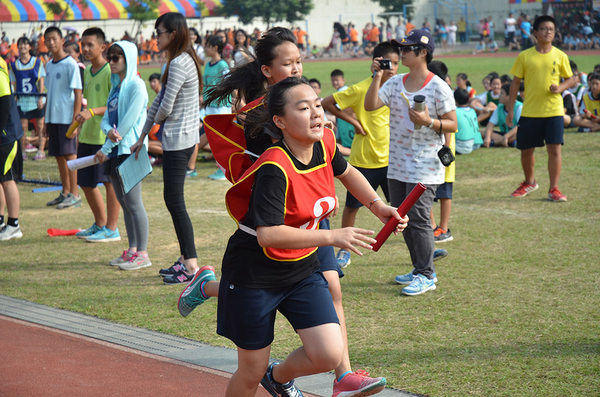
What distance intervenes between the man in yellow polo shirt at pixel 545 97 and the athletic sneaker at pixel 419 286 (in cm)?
381

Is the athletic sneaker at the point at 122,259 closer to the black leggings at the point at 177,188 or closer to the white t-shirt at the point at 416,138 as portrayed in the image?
the black leggings at the point at 177,188

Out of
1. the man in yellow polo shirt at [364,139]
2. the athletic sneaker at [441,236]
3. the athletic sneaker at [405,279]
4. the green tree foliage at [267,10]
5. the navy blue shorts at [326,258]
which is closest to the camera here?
the navy blue shorts at [326,258]

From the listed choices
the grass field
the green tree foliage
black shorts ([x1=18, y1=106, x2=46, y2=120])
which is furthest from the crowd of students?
the green tree foliage

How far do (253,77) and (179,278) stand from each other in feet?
9.11

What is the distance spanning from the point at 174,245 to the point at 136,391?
3537 millimetres

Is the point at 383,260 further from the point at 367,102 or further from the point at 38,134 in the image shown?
the point at 38,134

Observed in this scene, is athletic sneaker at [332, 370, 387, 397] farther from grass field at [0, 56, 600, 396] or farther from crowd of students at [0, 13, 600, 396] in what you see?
grass field at [0, 56, 600, 396]

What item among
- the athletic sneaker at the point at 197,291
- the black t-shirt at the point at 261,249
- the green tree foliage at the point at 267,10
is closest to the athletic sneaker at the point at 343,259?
the athletic sneaker at the point at 197,291

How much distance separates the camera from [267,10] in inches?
2254

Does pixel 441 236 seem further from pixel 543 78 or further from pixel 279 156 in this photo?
pixel 279 156

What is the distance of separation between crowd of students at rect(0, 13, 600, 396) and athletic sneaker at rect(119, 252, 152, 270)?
3 centimetres

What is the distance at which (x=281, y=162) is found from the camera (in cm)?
310

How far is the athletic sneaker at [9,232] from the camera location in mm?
7944

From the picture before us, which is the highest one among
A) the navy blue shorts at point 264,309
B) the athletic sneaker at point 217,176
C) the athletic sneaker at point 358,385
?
the navy blue shorts at point 264,309
